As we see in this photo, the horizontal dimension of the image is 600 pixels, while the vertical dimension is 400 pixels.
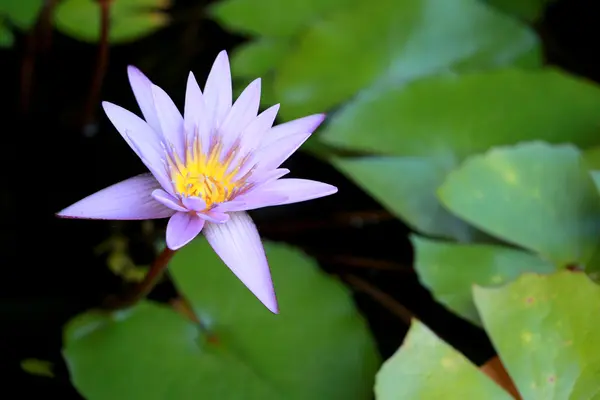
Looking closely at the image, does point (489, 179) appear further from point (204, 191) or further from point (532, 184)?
point (204, 191)

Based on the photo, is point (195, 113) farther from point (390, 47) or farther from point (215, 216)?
point (390, 47)

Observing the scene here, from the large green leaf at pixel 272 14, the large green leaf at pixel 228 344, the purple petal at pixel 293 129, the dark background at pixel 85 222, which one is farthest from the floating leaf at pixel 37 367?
the large green leaf at pixel 272 14

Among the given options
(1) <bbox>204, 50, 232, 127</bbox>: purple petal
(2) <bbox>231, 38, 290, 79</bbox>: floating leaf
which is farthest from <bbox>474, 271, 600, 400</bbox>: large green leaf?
(2) <bbox>231, 38, 290, 79</bbox>: floating leaf

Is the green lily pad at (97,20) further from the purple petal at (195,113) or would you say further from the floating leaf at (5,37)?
the purple petal at (195,113)

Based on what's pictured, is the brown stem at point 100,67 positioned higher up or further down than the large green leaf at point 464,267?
higher up

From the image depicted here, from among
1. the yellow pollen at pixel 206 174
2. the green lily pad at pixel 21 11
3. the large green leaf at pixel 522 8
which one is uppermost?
the green lily pad at pixel 21 11

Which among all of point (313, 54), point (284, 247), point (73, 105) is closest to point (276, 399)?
point (284, 247)

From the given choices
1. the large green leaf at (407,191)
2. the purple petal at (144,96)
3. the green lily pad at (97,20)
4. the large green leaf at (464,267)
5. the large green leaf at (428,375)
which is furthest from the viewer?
the green lily pad at (97,20)

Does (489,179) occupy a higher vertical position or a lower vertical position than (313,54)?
lower
